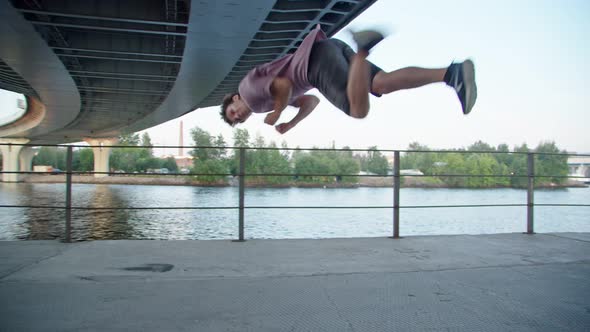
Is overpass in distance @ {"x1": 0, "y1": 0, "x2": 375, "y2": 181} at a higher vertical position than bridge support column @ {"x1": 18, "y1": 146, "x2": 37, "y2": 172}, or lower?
higher

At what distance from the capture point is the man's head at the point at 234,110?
8.45ft

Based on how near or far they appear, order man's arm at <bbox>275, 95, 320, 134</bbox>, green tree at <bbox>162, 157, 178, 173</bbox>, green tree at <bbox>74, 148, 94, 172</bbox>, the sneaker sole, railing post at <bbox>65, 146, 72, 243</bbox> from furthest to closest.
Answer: green tree at <bbox>162, 157, 178, 173</bbox>
green tree at <bbox>74, 148, 94, 172</bbox>
railing post at <bbox>65, 146, 72, 243</bbox>
man's arm at <bbox>275, 95, 320, 134</bbox>
the sneaker sole

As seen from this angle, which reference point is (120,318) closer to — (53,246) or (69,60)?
(53,246)

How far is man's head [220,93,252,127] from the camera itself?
2.57 metres

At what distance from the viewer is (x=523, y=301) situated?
305cm

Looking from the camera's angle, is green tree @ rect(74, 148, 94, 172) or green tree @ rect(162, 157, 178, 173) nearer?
green tree @ rect(74, 148, 94, 172)

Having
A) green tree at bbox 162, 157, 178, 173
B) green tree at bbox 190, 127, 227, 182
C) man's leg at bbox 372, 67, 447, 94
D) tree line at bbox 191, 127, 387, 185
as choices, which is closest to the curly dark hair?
man's leg at bbox 372, 67, 447, 94

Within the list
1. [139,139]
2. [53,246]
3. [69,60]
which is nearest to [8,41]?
[69,60]

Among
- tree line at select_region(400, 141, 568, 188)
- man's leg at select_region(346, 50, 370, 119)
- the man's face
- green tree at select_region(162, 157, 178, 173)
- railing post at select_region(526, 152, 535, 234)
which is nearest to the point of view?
man's leg at select_region(346, 50, 370, 119)

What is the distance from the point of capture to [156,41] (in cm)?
1312

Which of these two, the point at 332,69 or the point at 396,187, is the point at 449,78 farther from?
the point at 396,187

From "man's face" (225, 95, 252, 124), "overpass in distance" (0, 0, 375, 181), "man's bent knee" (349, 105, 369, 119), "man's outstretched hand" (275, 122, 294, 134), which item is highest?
"overpass in distance" (0, 0, 375, 181)

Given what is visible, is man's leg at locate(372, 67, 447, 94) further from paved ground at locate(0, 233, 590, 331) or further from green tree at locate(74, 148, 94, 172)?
green tree at locate(74, 148, 94, 172)

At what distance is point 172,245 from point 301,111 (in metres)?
2.94
